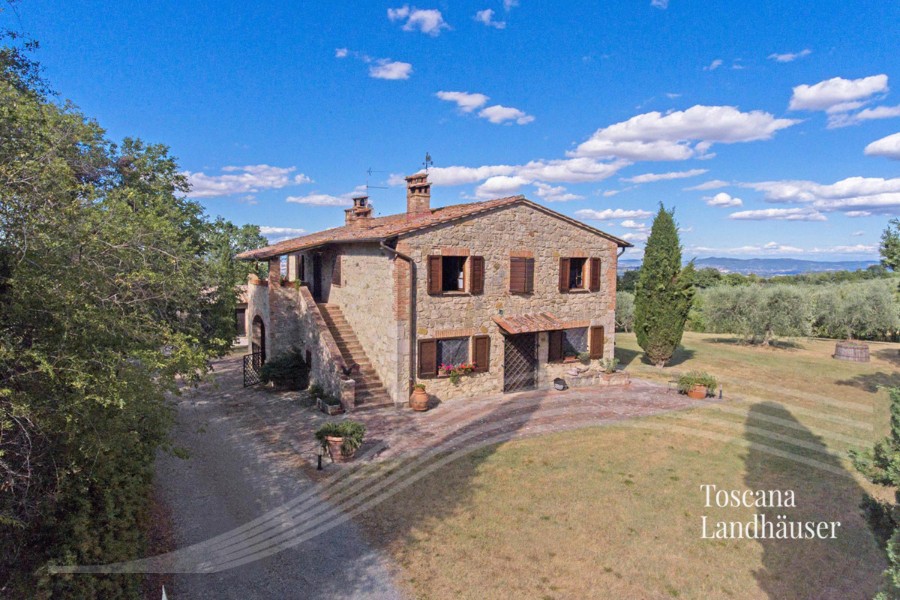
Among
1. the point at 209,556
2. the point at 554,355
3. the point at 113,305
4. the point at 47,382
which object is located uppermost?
the point at 113,305

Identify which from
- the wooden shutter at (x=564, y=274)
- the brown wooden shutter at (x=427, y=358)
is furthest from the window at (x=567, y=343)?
the brown wooden shutter at (x=427, y=358)

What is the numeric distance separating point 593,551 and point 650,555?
33.7 inches

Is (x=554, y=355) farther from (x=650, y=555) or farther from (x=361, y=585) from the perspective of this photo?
(x=361, y=585)

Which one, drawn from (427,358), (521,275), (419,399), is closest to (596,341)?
(521,275)

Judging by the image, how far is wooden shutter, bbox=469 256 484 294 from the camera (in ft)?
52.5

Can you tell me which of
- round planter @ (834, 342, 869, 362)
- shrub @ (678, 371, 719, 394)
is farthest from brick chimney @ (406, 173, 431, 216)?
round planter @ (834, 342, 869, 362)

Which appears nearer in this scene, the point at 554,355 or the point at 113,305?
the point at 113,305

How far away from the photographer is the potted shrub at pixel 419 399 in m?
14.8

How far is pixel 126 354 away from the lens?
576 centimetres

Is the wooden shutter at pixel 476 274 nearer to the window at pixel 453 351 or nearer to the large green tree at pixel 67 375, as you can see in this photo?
the window at pixel 453 351

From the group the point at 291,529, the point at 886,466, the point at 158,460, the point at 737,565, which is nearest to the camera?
the point at 886,466

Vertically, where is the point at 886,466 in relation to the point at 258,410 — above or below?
above

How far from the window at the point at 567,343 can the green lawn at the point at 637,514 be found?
4.61 m

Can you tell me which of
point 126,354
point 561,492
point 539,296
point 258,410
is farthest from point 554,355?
point 126,354
